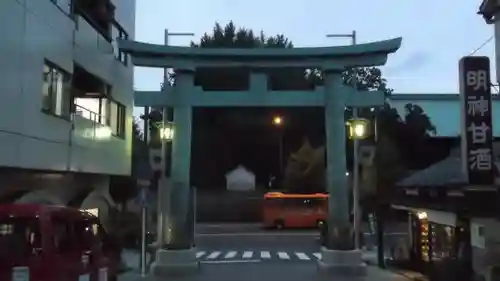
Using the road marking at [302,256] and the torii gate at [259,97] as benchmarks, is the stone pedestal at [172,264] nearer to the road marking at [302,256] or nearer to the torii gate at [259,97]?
the torii gate at [259,97]

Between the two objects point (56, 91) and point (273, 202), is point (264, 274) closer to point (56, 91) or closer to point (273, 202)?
point (56, 91)

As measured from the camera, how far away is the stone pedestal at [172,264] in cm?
2083

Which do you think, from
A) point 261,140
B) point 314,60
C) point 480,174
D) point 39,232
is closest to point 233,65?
point 314,60

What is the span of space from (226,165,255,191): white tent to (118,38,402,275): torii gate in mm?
32667

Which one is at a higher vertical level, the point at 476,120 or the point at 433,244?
the point at 476,120

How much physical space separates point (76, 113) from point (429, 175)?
1148cm

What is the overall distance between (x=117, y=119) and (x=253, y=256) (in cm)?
936

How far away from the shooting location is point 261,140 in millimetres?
54750

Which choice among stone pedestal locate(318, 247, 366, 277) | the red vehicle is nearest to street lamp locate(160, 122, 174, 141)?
stone pedestal locate(318, 247, 366, 277)

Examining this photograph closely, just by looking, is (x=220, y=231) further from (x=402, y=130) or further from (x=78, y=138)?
(x=78, y=138)

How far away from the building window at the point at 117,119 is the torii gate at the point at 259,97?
4002 mm

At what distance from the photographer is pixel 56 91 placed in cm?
1889

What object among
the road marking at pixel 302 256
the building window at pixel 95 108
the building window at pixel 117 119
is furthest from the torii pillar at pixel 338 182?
the building window at pixel 117 119

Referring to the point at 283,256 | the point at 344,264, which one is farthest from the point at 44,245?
the point at 283,256
